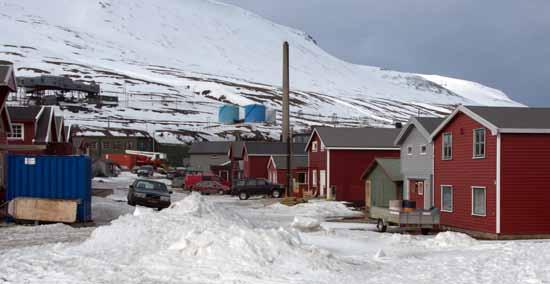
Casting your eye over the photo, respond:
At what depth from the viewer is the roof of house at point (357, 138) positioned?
56.9 meters

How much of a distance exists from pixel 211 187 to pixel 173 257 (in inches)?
2208

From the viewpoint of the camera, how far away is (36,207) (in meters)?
28.6

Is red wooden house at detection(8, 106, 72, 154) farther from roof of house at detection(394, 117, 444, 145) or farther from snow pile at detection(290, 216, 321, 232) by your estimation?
snow pile at detection(290, 216, 321, 232)

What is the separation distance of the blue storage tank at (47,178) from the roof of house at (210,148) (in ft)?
250

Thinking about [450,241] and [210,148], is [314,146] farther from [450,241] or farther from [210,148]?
[210,148]

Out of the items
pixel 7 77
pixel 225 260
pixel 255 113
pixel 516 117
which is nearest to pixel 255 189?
pixel 7 77

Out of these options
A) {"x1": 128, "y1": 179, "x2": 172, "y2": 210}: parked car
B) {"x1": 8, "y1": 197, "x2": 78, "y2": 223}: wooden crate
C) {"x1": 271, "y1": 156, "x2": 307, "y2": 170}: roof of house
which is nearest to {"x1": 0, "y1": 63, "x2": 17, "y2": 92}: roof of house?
{"x1": 8, "y1": 197, "x2": 78, "y2": 223}: wooden crate

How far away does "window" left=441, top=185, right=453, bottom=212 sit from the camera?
120 feet

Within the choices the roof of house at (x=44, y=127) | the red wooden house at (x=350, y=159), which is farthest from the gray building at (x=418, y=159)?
the roof of house at (x=44, y=127)

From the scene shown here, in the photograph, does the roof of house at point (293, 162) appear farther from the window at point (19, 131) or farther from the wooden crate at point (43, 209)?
the wooden crate at point (43, 209)

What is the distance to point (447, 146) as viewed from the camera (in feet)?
123

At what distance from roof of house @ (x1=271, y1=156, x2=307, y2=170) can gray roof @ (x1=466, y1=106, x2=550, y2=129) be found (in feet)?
119

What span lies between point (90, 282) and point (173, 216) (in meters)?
7.36

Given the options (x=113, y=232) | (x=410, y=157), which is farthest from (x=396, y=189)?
(x=113, y=232)
